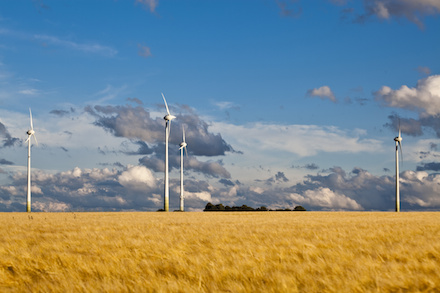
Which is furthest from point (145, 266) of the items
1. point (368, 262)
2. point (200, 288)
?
point (368, 262)

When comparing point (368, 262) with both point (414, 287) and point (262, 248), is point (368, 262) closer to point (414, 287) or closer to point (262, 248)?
A: point (414, 287)

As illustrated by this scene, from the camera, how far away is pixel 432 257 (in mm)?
12773

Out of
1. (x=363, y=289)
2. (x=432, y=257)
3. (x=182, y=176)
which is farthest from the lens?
(x=182, y=176)

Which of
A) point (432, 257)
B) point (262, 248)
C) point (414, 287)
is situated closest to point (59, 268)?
point (262, 248)

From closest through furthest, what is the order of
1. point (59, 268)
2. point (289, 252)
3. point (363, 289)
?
point (363, 289) → point (59, 268) → point (289, 252)

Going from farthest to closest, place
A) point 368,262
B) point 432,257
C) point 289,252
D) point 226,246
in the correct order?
point 226,246
point 289,252
point 432,257
point 368,262

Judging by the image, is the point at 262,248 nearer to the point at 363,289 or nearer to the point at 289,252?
the point at 289,252

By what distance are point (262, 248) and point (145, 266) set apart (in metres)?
4.22

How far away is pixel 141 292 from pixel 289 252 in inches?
244

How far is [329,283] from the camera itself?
8.40 m

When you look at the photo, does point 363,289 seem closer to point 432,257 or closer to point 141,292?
point 141,292

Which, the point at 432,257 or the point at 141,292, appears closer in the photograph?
the point at 141,292

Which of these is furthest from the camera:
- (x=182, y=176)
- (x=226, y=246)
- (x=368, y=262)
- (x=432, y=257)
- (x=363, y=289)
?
(x=182, y=176)

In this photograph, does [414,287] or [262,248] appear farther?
[262,248]
